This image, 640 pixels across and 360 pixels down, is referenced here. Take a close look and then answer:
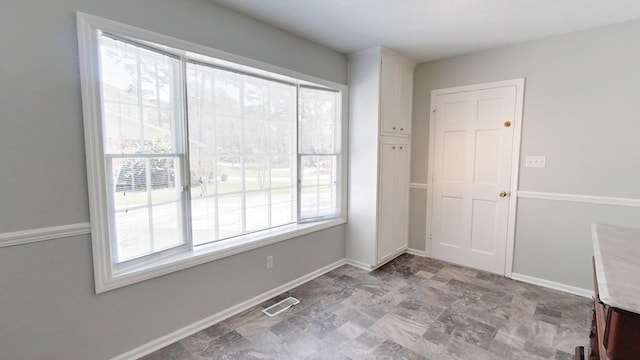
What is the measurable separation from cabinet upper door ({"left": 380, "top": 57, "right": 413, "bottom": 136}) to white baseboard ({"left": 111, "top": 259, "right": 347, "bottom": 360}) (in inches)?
74.1

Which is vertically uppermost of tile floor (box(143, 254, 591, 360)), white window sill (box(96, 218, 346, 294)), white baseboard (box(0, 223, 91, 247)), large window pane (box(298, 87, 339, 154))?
large window pane (box(298, 87, 339, 154))

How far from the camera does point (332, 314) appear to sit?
97.6 inches

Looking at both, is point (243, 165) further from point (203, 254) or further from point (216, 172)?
point (203, 254)

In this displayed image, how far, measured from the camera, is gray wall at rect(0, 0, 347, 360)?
1.48m

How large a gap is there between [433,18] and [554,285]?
2.85 m

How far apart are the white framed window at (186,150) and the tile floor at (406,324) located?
601mm

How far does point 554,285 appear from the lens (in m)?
2.97

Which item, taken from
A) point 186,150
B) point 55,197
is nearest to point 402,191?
point 186,150

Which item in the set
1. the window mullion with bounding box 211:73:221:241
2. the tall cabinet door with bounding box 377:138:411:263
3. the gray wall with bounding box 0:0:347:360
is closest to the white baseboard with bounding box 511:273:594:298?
the tall cabinet door with bounding box 377:138:411:263

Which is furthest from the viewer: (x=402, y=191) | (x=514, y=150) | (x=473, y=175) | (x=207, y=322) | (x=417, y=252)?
(x=417, y=252)

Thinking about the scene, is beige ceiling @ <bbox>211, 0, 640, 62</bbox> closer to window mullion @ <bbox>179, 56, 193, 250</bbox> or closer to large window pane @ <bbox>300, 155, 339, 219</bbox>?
window mullion @ <bbox>179, 56, 193, 250</bbox>

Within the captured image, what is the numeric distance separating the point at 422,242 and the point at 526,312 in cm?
145

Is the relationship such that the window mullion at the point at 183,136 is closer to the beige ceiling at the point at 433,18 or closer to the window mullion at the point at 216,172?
the window mullion at the point at 216,172

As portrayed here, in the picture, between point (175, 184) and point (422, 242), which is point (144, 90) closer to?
point (175, 184)
